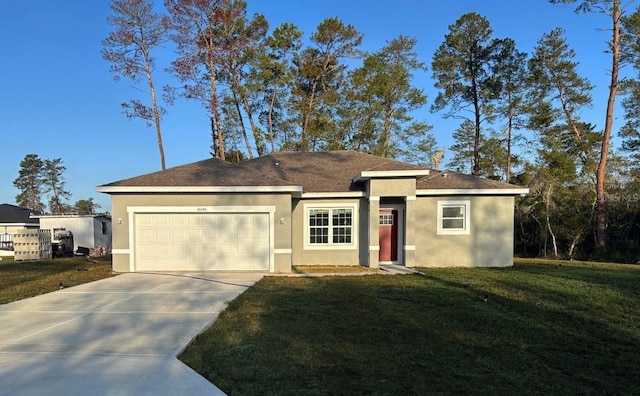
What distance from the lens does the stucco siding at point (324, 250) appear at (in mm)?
13789

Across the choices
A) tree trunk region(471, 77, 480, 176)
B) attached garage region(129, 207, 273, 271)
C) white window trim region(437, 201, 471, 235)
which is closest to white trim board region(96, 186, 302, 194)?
attached garage region(129, 207, 273, 271)

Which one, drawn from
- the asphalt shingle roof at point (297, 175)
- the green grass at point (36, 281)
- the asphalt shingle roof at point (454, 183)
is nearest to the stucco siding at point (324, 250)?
the asphalt shingle roof at point (297, 175)

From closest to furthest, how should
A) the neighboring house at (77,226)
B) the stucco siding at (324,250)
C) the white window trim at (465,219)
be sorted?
the white window trim at (465,219)
the stucco siding at (324,250)
the neighboring house at (77,226)

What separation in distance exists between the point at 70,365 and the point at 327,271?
335 inches

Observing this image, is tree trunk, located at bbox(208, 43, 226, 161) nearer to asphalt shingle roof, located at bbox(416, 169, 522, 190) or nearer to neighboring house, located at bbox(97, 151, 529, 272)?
neighboring house, located at bbox(97, 151, 529, 272)

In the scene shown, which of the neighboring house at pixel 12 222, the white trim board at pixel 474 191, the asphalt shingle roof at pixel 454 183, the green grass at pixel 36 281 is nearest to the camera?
the green grass at pixel 36 281

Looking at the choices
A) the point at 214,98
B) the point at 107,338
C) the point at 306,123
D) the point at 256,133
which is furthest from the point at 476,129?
the point at 107,338

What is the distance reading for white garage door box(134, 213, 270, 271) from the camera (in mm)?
12430

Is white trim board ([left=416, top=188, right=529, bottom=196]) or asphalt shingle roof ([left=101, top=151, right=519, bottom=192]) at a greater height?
asphalt shingle roof ([left=101, top=151, right=519, bottom=192])

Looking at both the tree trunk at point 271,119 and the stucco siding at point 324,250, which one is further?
the tree trunk at point 271,119

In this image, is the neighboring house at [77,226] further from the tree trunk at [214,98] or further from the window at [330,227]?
the window at [330,227]

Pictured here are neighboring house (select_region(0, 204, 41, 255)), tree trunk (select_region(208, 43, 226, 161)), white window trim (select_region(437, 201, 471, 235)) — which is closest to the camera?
white window trim (select_region(437, 201, 471, 235))

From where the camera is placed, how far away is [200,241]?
1245 centimetres

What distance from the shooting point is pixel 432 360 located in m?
4.55
